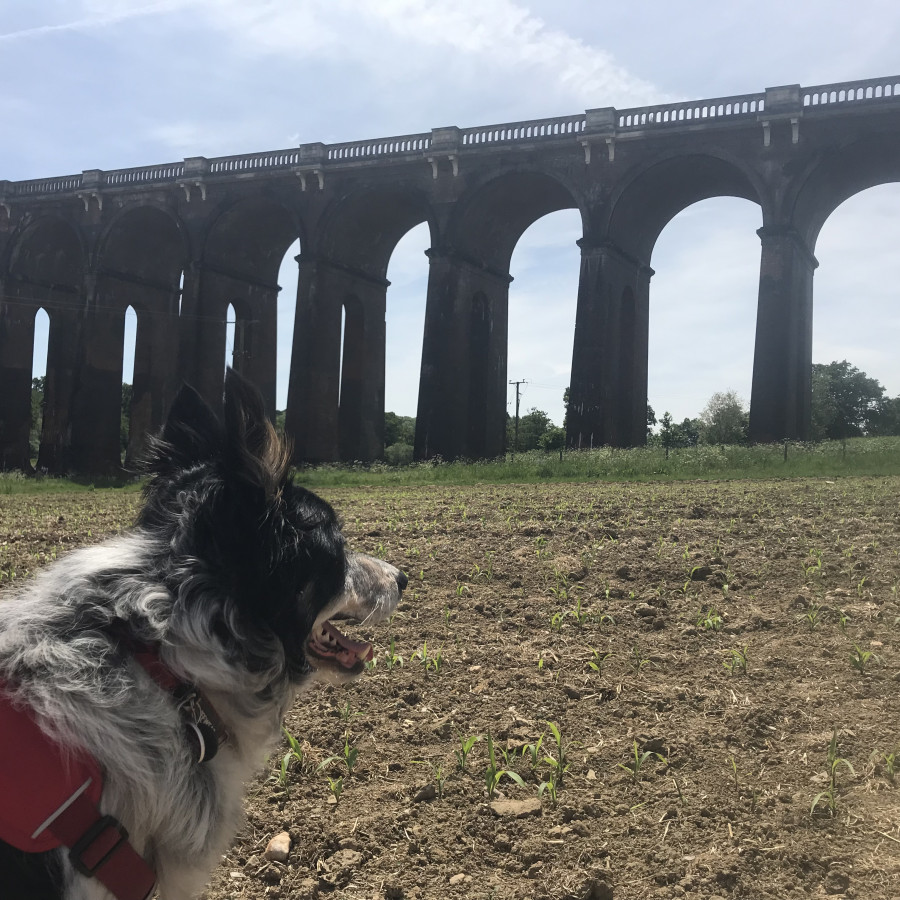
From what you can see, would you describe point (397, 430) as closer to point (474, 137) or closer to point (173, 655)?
point (474, 137)

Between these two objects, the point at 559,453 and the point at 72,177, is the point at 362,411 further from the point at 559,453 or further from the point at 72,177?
the point at 72,177

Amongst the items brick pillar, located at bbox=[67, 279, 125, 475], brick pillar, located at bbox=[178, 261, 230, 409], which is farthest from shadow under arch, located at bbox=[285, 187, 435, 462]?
brick pillar, located at bbox=[67, 279, 125, 475]

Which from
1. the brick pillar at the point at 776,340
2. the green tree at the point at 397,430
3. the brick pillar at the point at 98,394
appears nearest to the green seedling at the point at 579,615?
the brick pillar at the point at 776,340

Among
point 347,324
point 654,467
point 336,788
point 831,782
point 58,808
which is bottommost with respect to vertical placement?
point 336,788

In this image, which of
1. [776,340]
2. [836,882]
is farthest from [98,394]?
[836,882]

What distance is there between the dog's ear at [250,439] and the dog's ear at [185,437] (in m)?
0.15

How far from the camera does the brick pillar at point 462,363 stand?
33469mm

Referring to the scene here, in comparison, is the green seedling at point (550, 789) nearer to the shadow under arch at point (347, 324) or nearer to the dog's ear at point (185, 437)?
the dog's ear at point (185, 437)

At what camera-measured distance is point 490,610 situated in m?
6.21

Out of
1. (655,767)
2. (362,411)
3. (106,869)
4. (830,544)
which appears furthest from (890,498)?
(362,411)

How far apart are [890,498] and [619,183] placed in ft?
73.5

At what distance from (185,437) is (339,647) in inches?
36.4

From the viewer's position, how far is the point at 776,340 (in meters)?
28.5

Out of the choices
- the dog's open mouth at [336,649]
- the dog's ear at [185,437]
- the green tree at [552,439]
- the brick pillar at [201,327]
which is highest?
the brick pillar at [201,327]
